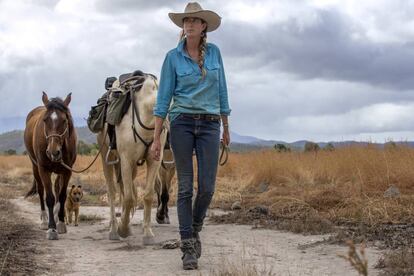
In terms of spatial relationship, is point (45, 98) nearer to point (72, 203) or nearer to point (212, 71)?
point (72, 203)

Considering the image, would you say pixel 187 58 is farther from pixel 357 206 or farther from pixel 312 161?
pixel 312 161

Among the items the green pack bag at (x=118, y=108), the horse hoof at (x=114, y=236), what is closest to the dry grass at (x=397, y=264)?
the green pack bag at (x=118, y=108)

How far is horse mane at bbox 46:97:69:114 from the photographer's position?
365 inches

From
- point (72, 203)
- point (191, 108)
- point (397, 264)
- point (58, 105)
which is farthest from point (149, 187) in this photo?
point (72, 203)

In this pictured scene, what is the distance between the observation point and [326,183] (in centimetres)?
1530

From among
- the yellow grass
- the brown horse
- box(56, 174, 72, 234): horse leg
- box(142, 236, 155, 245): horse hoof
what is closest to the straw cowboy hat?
box(142, 236, 155, 245): horse hoof

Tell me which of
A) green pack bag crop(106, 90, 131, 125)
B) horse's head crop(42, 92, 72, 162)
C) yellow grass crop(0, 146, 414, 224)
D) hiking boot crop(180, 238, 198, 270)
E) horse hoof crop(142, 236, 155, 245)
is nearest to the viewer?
hiking boot crop(180, 238, 198, 270)

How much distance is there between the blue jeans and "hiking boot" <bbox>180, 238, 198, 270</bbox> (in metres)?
0.08

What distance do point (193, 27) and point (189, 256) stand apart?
7.40 ft

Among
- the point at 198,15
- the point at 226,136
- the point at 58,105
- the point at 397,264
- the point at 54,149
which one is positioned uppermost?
the point at 198,15

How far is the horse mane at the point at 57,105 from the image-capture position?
928cm

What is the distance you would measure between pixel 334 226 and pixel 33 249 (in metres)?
4.20

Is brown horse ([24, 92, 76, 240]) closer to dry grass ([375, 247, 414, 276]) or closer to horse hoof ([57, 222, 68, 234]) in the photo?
horse hoof ([57, 222, 68, 234])

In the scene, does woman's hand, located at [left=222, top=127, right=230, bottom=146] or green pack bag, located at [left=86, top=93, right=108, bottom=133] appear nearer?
woman's hand, located at [left=222, top=127, right=230, bottom=146]
